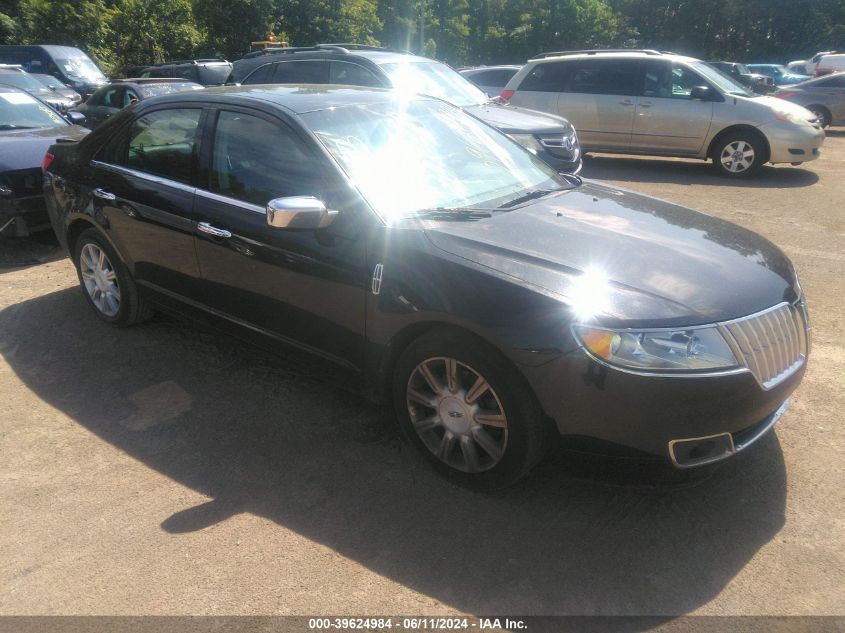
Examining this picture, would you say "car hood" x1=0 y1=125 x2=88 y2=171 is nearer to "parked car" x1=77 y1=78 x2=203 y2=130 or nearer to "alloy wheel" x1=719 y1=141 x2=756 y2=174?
"parked car" x1=77 y1=78 x2=203 y2=130

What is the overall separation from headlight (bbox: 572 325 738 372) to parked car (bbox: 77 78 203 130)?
11131 millimetres

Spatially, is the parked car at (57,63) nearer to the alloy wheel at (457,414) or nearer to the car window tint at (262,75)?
the car window tint at (262,75)

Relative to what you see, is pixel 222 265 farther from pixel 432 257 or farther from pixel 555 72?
pixel 555 72

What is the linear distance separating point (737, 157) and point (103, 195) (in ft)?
29.3

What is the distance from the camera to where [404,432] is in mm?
3135

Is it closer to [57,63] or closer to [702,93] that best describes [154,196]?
[702,93]

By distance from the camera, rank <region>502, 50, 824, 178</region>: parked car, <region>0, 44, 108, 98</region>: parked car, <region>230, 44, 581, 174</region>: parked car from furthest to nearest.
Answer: <region>0, 44, 108, 98</region>: parked car, <region>502, 50, 824, 178</region>: parked car, <region>230, 44, 581, 174</region>: parked car

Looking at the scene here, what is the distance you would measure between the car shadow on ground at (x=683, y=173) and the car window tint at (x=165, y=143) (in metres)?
7.58

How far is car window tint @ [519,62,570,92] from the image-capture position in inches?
438

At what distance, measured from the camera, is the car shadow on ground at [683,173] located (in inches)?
381

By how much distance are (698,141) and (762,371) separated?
337 inches

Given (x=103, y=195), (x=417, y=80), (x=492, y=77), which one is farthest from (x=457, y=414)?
(x=492, y=77)

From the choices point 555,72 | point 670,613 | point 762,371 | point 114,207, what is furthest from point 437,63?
point 670,613

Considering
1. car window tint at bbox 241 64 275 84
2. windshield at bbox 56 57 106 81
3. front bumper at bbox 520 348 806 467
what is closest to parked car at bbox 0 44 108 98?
windshield at bbox 56 57 106 81
